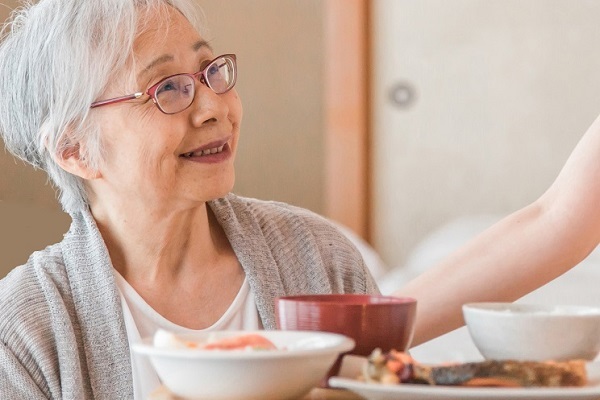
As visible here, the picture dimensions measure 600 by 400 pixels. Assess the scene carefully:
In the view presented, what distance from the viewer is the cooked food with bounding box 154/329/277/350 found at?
0.86 meters

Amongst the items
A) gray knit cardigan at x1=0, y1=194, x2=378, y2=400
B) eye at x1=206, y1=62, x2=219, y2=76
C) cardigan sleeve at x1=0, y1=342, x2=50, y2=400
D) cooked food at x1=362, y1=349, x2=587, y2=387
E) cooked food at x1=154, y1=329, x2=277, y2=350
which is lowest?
cardigan sleeve at x1=0, y1=342, x2=50, y2=400

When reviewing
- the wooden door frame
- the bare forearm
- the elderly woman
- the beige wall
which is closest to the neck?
the elderly woman

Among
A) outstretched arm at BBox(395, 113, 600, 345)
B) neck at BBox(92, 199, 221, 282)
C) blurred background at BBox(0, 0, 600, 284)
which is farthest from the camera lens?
blurred background at BBox(0, 0, 600, 284)

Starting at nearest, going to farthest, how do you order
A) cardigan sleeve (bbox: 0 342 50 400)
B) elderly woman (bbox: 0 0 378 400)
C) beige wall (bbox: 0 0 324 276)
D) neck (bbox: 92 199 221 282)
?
cardigan sleeve (bbox: 0 342 50 400) < elderly woman (bbox: 0 0 378 400) < neck (bbox: 92 199 221 282) < beige wall (bbox: 0 0 324 276)

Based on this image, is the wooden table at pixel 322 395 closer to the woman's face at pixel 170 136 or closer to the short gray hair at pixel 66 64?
the woman's face at pixel 170 136

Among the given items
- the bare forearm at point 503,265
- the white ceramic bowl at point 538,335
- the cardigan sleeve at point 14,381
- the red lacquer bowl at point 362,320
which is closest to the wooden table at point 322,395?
the red lacquer bowl at point 362,320

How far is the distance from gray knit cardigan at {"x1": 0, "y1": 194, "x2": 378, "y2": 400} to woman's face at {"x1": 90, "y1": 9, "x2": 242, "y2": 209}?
0.12 m

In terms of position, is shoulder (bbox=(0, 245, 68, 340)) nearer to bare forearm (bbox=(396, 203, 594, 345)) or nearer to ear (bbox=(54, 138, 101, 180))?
ear (bbox=(54, 138, 101, 180))

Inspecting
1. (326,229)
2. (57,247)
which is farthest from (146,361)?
(326,229)

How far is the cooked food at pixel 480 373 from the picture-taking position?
31.5 inches

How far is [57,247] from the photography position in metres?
1.69

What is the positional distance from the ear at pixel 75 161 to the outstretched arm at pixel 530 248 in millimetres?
665

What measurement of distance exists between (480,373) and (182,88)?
3.14 feet

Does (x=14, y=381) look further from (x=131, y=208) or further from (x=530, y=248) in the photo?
(x=530, y=248)
